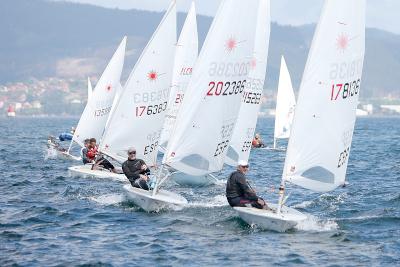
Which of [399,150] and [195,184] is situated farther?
[399,150]

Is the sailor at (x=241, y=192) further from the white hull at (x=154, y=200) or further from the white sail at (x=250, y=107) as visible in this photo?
the white sail at (x=250, y=107)

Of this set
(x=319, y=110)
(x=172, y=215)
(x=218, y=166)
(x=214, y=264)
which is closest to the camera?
(x=214, y=264)

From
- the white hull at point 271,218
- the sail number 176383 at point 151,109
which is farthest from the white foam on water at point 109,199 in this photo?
the white hull at point 271,218

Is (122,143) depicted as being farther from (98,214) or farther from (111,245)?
(111,245)

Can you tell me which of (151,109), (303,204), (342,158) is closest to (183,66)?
(151,109)

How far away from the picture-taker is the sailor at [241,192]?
20.4 meters

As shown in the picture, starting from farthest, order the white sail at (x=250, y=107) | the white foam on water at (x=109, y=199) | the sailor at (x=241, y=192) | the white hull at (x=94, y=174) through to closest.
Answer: the white sail at (x=250, y=107), the white hull at (x=94, y=174), the white foam on water at (x=109, y=199), the sailor at (x=241, y=192)

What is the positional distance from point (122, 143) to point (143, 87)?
2.18 meters

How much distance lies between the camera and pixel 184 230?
66.2 ft

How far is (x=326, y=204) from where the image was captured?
2533 cm

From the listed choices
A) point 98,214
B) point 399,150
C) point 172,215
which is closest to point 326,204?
point 172,215

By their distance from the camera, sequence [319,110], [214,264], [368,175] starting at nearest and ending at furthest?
[214,264] → [319,110] → [368,175]

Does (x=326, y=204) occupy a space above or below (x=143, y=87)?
below

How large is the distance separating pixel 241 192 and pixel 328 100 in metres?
3.20
